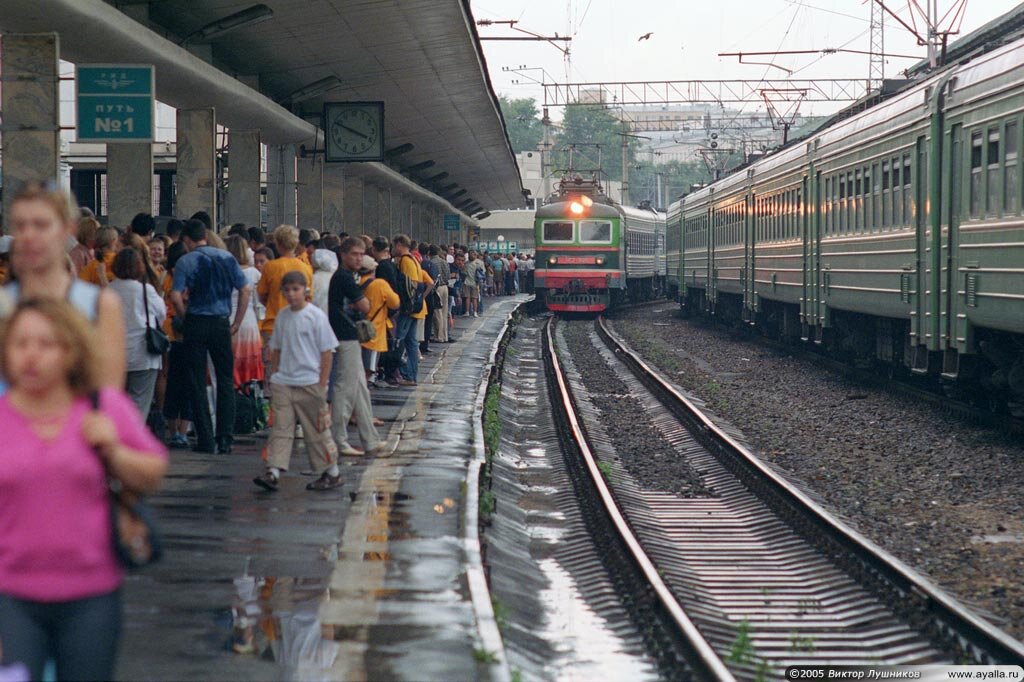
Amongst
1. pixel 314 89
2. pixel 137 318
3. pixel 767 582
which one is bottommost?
pixel 767 582

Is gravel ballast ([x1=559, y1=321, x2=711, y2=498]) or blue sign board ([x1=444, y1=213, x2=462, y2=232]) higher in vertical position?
blue sign board ([x1=444, y1=213, x2=462, y2=232])

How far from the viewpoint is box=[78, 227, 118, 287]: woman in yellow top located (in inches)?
440

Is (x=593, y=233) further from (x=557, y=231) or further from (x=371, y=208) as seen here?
(x=371, y=208)

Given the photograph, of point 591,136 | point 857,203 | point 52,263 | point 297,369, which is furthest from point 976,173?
point 591,136

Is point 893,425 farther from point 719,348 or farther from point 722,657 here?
point 719,348

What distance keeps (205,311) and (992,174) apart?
735cm

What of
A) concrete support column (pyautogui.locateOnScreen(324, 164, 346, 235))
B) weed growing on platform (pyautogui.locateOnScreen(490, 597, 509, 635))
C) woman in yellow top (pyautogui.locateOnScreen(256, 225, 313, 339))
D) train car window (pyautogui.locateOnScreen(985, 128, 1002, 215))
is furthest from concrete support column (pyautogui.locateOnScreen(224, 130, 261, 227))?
weed growing on platform (pyautogui.locateOnScreen(490, 597, 509, 635))

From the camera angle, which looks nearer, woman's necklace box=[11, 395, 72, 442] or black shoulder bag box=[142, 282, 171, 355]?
woman's necklace box=[11, 395, 72, 442]

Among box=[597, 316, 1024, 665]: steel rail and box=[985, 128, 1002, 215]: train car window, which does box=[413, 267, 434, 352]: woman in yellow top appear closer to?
box=[597, 316, 1024, 665]: steel rail

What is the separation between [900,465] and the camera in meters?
13.6

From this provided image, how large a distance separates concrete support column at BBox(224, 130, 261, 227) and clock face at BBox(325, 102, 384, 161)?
4.06 ft

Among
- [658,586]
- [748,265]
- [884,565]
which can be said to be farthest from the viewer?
[748,265]

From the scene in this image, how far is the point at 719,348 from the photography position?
2989cm

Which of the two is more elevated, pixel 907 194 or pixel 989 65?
pixel 989 65
